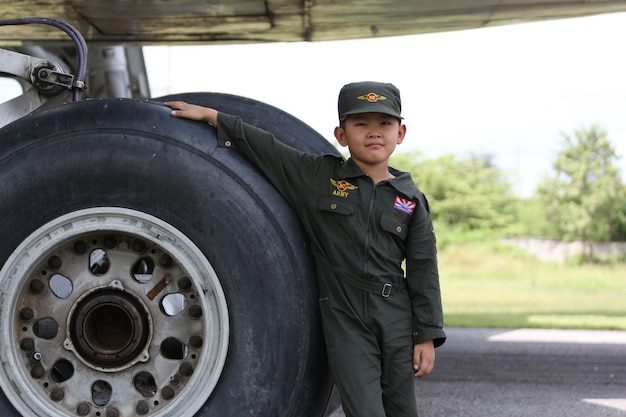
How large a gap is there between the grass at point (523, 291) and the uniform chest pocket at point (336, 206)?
16.9ft

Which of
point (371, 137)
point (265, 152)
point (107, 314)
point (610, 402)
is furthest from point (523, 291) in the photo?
point (107, 314)

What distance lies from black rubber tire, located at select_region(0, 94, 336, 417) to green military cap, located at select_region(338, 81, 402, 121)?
346 millimetres

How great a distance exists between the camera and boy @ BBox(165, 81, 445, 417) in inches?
89.4

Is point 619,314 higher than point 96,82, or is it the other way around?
point 96,82

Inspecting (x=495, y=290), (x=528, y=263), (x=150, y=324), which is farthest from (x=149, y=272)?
(x=528, y=263)

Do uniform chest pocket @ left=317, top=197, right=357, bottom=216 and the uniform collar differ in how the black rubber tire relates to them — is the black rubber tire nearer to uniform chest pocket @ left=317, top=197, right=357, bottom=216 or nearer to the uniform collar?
uniform chest pocket @ left=317, top=197, right=357, bottom=216

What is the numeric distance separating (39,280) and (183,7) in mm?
1615

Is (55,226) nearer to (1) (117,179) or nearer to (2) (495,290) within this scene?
(1) (117,179)

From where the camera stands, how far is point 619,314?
31.8ft

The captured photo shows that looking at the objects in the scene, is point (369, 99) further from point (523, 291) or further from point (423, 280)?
point (523, 291)

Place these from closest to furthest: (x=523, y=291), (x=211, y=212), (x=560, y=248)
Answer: (x=211, y=212) < (x=523, y=291) < (x=560, y=248)

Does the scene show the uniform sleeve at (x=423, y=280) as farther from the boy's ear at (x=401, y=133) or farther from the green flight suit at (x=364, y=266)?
the boy's ear at (x=401, y=133)

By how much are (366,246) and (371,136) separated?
291 millimetres

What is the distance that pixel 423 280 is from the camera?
2334 mm
